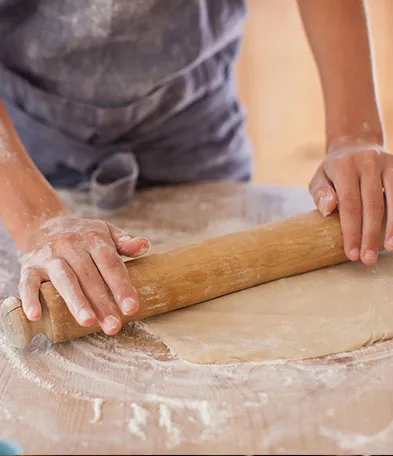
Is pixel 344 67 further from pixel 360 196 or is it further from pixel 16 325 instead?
pixel 16 325

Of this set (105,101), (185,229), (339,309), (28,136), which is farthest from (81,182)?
(339,309)

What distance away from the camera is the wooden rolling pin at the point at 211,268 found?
1087 mm

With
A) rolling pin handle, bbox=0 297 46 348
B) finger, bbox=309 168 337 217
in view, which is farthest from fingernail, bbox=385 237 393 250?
rolling pin handle, bbox=0 297 46 348

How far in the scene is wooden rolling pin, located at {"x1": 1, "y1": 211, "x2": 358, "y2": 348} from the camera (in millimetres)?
1087

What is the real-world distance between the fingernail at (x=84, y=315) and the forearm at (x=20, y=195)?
26 cm

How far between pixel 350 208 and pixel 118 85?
679 millimetres

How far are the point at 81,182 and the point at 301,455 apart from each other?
1224 mm

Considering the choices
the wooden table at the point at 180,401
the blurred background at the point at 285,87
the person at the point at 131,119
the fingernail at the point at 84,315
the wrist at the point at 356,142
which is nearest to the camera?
the wooden table at the point at 180,401

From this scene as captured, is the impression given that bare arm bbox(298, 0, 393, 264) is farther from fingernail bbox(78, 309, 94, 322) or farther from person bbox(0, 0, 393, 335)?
fingernail bbox(78, 309, 94, 322)

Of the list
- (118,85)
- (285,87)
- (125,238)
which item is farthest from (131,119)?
(285,87)

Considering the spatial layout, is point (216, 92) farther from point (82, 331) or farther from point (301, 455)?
point (301, 455)

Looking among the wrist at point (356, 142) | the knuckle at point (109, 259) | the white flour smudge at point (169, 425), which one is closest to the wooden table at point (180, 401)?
the white flour smudge at point (169, 425)

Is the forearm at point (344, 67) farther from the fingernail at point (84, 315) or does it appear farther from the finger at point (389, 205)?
the fingernail at point (84, 315)

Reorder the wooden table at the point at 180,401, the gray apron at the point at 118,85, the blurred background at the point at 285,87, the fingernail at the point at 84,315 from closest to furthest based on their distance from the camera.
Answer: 1. the wooden table at the point at 180,401
2. the fingernail at the point at 84,315
3. the gray apron at the point at 118,85
4. the blurred background at the point at 285,87
